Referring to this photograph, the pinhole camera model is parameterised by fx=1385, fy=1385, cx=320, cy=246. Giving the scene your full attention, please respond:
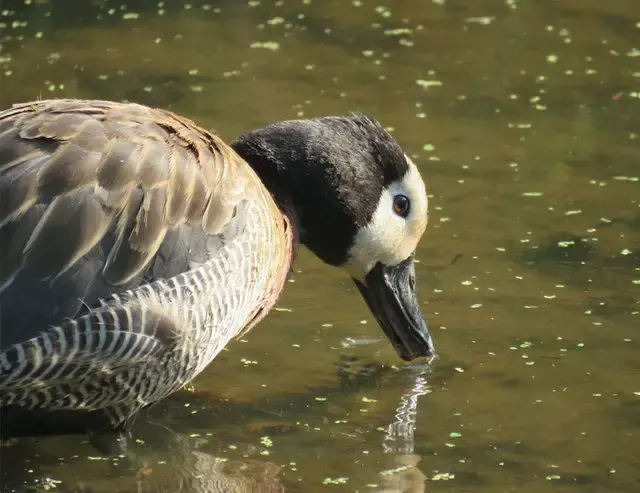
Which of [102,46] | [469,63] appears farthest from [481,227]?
[102,46]

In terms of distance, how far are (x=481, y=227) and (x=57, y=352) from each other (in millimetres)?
3304

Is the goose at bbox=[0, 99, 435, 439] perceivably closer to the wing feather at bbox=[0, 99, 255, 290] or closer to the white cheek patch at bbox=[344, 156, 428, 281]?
the wing feather at bbox=[0, 99, 255, 290]

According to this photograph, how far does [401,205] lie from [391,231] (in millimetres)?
125

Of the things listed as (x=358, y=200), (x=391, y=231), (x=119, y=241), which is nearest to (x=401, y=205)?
(x=391, y=231)

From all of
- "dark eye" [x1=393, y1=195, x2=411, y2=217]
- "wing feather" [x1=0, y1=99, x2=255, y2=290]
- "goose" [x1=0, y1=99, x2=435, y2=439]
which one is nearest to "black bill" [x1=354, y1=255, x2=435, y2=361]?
"dark eye" [x1=393, y1=195, x2=411, y2=217]

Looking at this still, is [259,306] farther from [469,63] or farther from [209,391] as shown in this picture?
[469,63]

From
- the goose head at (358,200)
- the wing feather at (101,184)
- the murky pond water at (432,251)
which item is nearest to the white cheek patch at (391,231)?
the goose head at (358,200)

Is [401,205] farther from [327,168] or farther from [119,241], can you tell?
[119,241]

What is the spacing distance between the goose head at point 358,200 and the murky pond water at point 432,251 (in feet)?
0.84

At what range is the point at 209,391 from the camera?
594 cm

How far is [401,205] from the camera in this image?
20.1ft

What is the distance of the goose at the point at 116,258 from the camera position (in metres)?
4.73

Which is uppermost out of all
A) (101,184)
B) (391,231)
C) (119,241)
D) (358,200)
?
(101,184)

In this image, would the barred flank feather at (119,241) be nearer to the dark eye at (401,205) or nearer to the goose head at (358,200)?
the goose head at (358,200)
